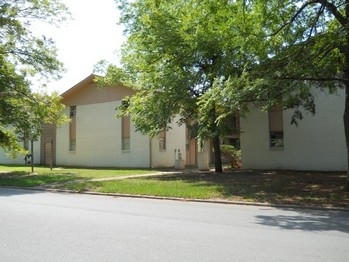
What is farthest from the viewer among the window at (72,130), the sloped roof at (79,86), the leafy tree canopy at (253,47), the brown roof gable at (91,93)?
the window at (72,130)

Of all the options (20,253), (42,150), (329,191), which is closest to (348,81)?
(329,191)

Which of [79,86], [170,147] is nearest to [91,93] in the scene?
[79,86]

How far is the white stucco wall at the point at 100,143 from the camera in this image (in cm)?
3347

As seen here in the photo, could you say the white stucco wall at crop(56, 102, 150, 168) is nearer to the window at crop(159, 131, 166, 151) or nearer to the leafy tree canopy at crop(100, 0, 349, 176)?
the window at crop(159, 131, 166, 151)

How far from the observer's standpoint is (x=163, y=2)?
63.6 ft

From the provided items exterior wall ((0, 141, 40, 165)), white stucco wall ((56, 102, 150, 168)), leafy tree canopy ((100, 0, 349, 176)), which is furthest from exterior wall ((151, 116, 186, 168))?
exterior wall ((0, 141, 40, 165))

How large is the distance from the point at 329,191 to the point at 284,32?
5910 mm

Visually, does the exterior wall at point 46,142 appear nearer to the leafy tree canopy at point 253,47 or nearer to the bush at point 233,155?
the bush at point 233,155

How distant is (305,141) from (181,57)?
9.68 meters

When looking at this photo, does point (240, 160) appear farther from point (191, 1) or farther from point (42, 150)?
point (42, 150)

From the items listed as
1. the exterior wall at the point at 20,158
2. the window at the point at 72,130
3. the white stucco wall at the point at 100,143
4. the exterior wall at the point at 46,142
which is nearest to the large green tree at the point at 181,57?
the white stucco wall at the point at 100,143

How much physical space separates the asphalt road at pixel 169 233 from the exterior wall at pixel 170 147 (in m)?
20.3

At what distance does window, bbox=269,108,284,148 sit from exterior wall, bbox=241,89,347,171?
0.26m

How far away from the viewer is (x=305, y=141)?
85.7ft
